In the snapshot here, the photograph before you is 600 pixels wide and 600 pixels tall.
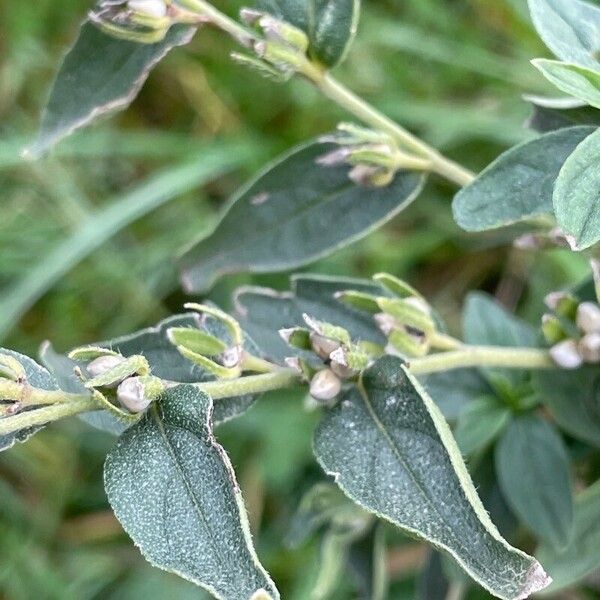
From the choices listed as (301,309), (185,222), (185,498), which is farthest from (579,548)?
(185,222)

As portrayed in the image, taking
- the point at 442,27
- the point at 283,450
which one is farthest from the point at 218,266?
the point at 442,27

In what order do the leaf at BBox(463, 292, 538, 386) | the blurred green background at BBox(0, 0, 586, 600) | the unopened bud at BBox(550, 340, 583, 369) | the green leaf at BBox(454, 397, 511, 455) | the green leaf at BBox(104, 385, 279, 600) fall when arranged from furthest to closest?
the blurred green background at BBox(0, 0, 586, 600) → the leaf at BBox(463, 292, 538, 386) → the green leaf at BBox(454, 397, 511, 455) → the unopened bud at BBox(550, 340, 583, 369) → the green leaf at BBox(104, 385, 279, 600)

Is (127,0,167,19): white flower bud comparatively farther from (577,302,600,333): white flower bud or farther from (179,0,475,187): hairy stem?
(577,302,600,333): white flower bud

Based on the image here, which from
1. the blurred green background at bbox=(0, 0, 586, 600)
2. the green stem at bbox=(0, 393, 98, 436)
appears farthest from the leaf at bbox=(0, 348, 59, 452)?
the blurred green background at bbox=(0, 0, 586, 600)

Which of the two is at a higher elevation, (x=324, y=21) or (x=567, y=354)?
(x=324, y=21)

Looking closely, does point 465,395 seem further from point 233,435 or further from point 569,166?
point 233,435

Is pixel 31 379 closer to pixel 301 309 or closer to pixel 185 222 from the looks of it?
pixel 301 309

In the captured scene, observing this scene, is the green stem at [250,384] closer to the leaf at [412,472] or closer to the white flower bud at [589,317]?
the leaf at [412,472]
